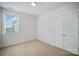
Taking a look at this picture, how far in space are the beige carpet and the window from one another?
0.99 ft

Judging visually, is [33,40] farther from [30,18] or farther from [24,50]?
[30,18]

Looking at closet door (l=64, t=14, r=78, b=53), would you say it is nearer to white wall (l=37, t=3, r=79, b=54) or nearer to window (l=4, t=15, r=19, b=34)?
white wall (l=37, t=3, r=79, b=54)

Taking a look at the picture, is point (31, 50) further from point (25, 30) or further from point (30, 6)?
point (30, 6)

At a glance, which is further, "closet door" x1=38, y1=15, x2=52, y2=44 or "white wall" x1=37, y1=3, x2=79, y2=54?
"closet door" x1=38, y1=15, x2=52, y2=44

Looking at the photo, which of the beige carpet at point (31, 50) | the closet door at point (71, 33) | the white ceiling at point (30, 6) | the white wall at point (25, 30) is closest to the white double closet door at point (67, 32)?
the closet door at point (71, 33)

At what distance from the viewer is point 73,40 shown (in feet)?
5.14

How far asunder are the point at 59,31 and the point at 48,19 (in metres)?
0.31

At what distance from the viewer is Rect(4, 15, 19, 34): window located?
5.14ft

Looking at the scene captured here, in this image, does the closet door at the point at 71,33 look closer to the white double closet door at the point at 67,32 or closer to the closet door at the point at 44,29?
the white double closet door at the point at 67,32

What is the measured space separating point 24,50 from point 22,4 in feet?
2.83

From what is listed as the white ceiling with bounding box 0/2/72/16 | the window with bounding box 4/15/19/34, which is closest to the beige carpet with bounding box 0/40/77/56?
the window with bounding box 4/15/19/34

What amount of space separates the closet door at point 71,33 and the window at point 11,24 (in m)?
0.92

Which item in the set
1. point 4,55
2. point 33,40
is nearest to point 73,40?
point 33,40

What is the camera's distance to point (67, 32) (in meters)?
1.59
